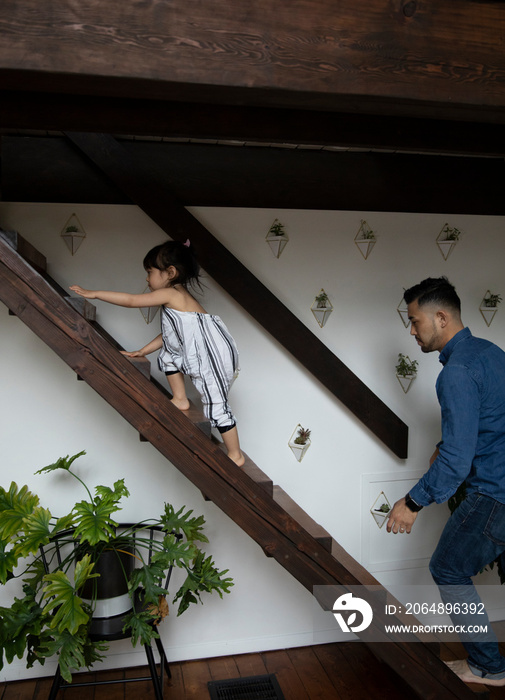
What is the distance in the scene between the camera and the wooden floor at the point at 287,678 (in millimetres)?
2988


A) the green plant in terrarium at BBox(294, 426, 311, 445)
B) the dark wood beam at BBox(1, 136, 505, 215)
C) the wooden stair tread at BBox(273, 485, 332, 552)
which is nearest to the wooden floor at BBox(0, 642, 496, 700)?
the wooden stair tread at BBox(273, 485, 332, 552)

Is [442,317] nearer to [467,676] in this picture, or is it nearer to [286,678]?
[467,676]

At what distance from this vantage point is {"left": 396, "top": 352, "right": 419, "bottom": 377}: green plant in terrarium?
3486 mm

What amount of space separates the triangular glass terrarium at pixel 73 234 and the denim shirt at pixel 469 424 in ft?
6.09

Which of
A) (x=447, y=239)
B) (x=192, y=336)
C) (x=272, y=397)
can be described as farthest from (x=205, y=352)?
(x=447, y=239)

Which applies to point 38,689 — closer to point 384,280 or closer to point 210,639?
point 210,639

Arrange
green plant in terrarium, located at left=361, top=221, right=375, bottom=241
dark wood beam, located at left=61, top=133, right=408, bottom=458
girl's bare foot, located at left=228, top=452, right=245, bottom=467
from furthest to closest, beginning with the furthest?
green plant in terrarium, located at left=361, top=221, right=375, bottom=241
dark wood beam, located at left=61, top=133, right=408, bottom=458
girl's bare foot, located at left=228, top=452, right=245, bottom=467

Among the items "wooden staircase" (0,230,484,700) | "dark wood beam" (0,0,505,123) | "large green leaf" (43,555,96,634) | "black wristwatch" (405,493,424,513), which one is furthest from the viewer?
"black wristwatch" (405,493,424,513)

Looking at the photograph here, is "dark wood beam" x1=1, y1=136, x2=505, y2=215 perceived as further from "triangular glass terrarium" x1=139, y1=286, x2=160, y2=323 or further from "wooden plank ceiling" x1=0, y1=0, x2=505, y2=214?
"wooden plank ceiling" x1=0, y1=0, x2=505, y2=214

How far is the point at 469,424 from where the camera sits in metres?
2.43

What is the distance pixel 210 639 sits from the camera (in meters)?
3.33

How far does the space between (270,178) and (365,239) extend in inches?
25.0

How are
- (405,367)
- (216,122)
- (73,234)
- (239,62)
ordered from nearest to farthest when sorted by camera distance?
(239,62) → (216,122) → (73,234) → (405,367)

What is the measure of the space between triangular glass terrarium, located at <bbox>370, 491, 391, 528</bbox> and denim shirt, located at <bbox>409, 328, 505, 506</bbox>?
0.93 metres
